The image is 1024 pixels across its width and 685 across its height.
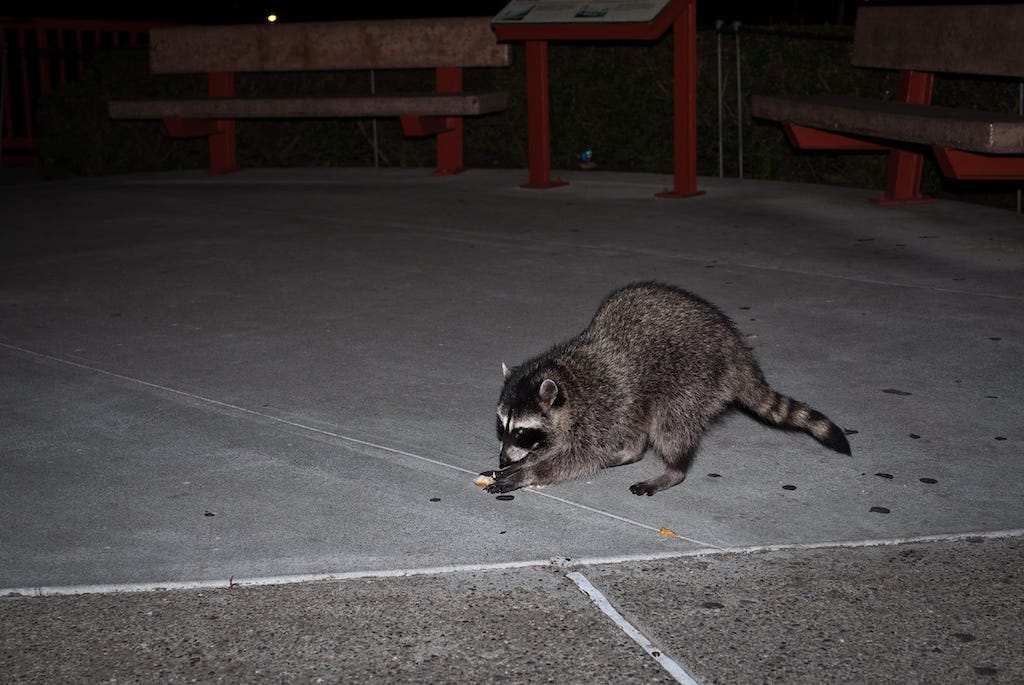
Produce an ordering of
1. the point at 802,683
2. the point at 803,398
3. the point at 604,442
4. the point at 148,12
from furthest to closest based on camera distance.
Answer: the point at 148,12 < the point at 803,398 < the point at 604,442 < the point at 802,683

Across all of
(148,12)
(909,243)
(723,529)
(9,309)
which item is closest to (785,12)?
(148,12)

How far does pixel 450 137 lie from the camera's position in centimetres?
1224

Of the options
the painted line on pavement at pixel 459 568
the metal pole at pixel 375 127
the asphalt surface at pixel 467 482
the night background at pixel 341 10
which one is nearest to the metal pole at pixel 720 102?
the asphalt surface at pixel 467 482

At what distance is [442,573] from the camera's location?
3580 mm

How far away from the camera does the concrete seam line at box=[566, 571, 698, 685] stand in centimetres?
299

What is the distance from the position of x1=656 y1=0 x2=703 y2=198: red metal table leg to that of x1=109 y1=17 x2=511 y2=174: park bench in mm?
1954

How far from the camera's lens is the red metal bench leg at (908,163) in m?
9.23

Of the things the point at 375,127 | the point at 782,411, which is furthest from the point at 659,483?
the point at 375,127

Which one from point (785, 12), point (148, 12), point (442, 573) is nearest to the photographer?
point (442, 573)

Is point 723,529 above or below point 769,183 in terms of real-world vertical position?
below

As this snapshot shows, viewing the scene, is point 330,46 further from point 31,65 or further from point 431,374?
point 431,374

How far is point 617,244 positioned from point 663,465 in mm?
3987

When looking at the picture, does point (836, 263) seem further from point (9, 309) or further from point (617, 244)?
point (9, 309)

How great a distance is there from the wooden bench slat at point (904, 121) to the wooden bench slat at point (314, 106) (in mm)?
2811
